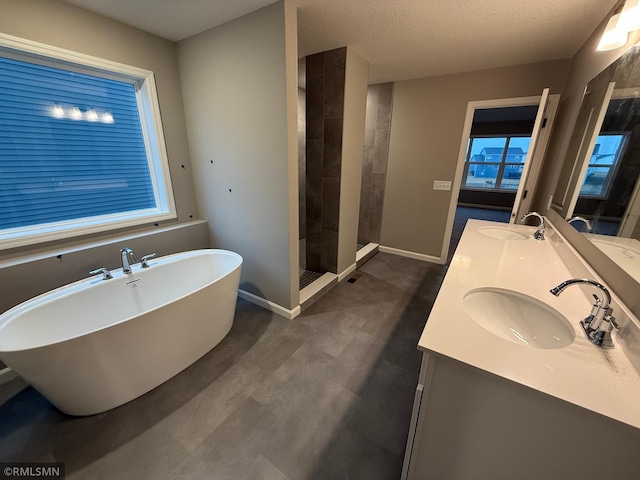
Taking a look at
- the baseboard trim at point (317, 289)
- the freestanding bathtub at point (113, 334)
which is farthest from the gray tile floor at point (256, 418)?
the baseboard trim at point (317, 289)

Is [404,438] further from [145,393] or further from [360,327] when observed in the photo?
[145,393]

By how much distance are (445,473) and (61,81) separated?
3.34 meters

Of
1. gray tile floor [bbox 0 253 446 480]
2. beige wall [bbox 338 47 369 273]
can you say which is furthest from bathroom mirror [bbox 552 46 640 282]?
beige wall [bbox 338 47 369 273]

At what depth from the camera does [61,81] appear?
6.23 ft

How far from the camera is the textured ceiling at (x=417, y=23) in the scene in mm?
1673

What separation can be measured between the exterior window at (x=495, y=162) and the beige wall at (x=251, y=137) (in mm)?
7643

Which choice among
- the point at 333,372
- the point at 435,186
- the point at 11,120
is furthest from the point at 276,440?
the point at 435,186

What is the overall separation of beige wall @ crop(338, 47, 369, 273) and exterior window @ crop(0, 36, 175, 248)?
179cm

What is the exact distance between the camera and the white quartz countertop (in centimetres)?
66

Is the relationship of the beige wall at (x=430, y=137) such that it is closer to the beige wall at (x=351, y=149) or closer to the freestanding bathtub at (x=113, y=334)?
the beige wall at (x=351, y=149)

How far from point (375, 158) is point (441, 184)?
1.01 metres

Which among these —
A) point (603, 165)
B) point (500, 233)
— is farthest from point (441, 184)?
point (603, 165)

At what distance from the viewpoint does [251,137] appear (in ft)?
6.81

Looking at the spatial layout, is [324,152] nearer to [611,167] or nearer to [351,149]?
[351,149]
